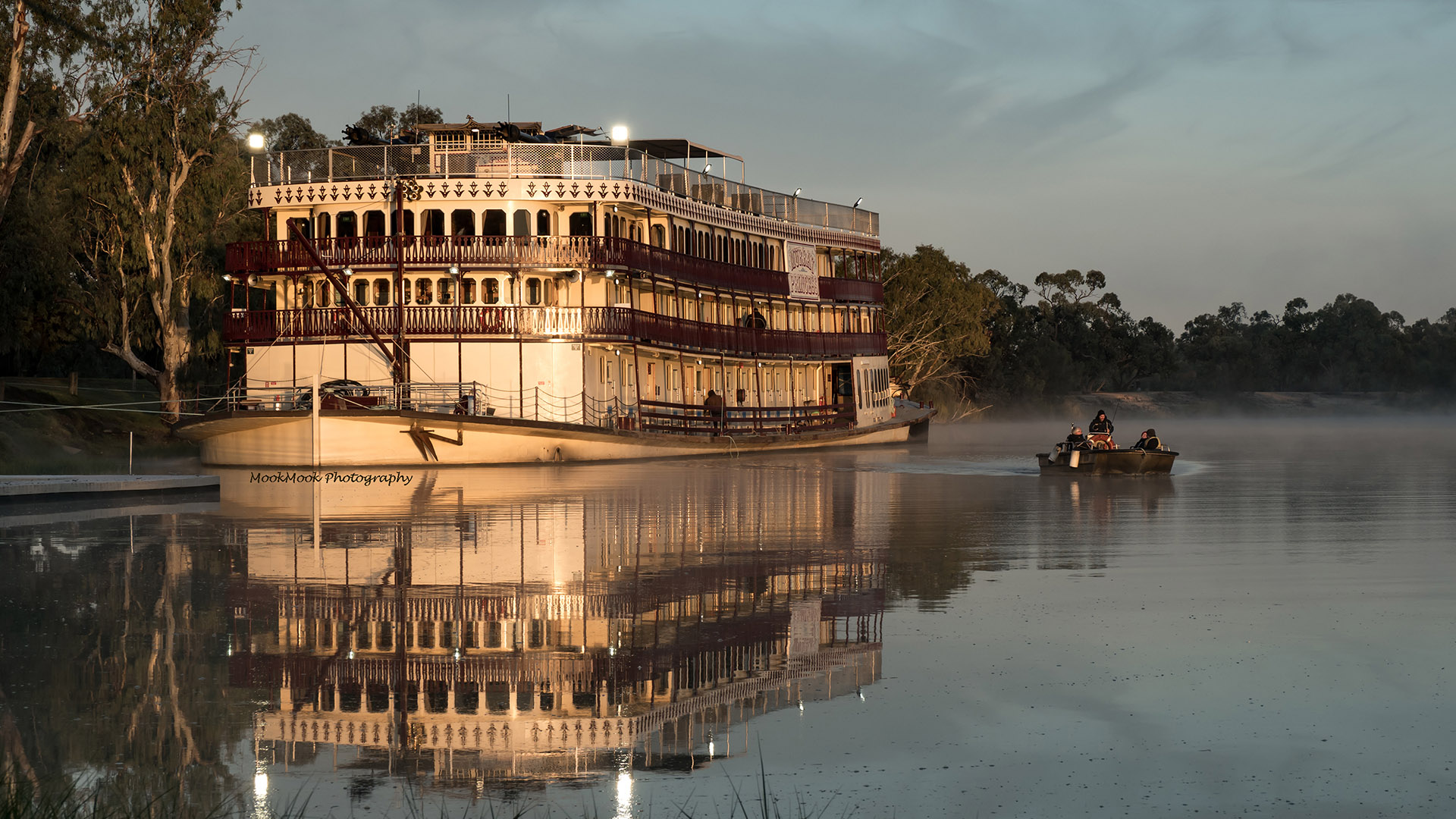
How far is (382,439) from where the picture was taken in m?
35.9

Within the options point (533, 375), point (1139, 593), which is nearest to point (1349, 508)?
point (1139, 593)

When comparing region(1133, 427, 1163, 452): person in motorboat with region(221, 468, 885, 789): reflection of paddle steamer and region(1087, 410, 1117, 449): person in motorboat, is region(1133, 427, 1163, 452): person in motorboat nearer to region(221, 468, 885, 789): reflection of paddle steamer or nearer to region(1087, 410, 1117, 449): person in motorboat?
region(1087, 410, 1117, 449): person in motorboat

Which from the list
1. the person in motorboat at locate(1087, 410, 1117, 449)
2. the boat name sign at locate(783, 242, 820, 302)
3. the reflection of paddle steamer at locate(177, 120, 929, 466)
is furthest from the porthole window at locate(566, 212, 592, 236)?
the person in motorboat at locate(1087, 410, 1117, 449)

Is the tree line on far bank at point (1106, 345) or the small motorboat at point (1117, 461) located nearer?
the small motorboat at point (1117, 461)

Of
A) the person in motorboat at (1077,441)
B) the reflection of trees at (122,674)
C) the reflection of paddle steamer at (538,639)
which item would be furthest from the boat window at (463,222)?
the reflection of trees at (122,674)

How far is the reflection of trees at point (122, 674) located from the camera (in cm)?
643

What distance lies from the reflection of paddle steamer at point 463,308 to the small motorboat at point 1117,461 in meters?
13.5

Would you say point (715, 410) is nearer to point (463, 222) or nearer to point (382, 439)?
point (463, 222)

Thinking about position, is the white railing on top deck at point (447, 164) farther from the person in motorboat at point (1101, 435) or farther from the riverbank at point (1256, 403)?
the riverbank at point (1256, 403)

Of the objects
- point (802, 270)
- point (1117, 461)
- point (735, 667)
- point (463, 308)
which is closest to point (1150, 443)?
point (1117, 461)

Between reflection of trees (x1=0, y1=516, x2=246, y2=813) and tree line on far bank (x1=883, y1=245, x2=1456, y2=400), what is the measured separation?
70680mm

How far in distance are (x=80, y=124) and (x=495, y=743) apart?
131 feet

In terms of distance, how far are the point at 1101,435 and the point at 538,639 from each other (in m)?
25.8

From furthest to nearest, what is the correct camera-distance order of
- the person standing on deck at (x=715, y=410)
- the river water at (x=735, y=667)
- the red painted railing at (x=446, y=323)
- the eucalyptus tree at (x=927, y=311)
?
1. the eucalyptus tree at (x=927, y=311)
2. the person standing on deck at (x=715, y=410)
3. the red painted railing at (x=446, y=323)
4. the river water at (x=735, y=667)
